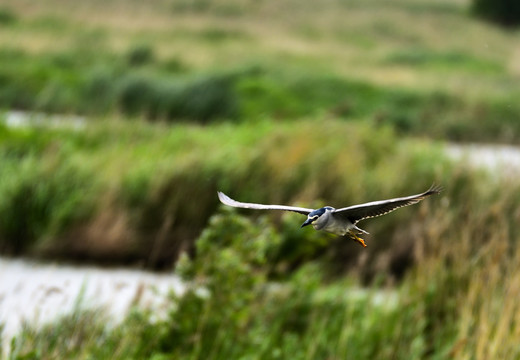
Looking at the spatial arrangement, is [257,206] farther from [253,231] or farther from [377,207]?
[253,231]

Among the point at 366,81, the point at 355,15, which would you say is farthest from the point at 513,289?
the point at 355,15

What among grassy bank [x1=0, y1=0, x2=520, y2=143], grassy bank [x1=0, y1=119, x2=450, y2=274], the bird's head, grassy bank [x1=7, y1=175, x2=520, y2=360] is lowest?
grassy bank [x1=0, y1=0, x2=520, y2=143]

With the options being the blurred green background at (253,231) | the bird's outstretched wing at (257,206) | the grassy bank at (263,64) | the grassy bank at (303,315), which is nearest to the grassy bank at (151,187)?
the blurred green background at (253,231)

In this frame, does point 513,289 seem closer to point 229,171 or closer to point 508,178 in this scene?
point 508,178

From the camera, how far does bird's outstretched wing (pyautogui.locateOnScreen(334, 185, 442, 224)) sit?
0.99 metres

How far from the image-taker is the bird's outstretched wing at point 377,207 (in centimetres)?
99

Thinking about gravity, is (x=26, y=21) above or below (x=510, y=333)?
below

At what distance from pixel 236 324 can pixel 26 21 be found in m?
28.8

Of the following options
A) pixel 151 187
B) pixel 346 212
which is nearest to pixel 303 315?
pixel 151 187

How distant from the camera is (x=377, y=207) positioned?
3.34 feet

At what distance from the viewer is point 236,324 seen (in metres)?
4.50

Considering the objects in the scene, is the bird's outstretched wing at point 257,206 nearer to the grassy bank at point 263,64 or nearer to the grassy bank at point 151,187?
the grassy bank at point 151,187

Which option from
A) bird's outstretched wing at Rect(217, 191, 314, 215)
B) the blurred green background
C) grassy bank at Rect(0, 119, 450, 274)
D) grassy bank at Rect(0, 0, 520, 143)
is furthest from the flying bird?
grassy bank at Rect(0, 0, 520, 143)

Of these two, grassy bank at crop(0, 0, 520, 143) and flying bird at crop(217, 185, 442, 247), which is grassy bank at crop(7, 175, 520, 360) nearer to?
flying bird at crop(217, 185, 442, 247)
